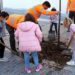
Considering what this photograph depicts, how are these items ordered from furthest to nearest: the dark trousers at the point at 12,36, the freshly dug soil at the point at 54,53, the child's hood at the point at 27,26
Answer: the dark trousers at the point at 12,36
the freshly dug soil at the point at 54,53
the child's hood at the point at 27,26

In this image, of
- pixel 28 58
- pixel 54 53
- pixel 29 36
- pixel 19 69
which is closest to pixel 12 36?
pixel 54 53

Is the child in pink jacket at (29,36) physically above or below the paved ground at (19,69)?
above

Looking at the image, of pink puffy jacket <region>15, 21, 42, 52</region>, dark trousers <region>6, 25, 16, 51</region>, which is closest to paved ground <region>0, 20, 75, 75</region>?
dark trousers <region>6, 25, 16, 51</region>

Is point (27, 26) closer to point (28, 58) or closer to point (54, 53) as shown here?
point (28, 58)

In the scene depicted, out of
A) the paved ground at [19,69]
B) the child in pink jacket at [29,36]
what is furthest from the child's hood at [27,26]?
the paved ground at [19,69]

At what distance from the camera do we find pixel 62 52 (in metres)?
8.90

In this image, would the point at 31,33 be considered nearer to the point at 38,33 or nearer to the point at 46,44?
the point at 38,33

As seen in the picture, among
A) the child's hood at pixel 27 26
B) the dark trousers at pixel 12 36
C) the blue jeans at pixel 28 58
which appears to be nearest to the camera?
the child's hood at pixel 27 26

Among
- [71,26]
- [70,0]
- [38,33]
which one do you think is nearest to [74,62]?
[71,26]

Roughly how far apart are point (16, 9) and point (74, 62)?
20.7 feet

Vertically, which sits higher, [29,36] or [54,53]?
[29,36]

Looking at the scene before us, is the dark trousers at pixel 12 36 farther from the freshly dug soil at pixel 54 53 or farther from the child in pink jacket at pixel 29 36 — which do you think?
the child in pink jacket at pixel 29 36

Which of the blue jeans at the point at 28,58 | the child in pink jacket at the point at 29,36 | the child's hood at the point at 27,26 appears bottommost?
the blue jeans at the point at 28,58

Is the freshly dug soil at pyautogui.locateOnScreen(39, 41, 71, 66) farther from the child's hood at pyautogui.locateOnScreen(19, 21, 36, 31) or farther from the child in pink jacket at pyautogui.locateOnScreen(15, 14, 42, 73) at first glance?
the child's hood at pyautogui.locateOnScreen(19, 21, 36, 31)
